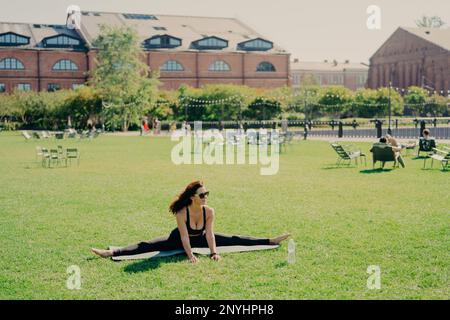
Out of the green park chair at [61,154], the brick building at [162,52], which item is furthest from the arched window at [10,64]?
the green park chair at [61,154]

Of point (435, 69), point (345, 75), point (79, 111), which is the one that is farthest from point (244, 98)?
point (345, 75)

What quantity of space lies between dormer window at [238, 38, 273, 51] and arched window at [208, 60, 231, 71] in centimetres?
264

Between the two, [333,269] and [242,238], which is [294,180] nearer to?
[242,238]

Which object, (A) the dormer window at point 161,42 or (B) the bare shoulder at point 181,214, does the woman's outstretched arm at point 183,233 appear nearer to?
(B) the bare shoulder at point 181,214

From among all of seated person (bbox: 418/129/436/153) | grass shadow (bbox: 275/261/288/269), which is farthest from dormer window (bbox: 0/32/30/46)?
grass shadow (bbox: 275/261/288/269)

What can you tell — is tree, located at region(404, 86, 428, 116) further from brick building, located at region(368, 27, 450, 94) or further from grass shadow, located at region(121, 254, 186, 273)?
grass shadow, located at region(121, 254, 186, 273)

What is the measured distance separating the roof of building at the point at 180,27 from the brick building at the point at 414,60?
17332mm

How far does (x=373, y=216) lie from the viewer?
1063cm

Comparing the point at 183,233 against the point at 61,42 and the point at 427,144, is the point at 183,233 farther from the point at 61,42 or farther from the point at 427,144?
the point at 61,42

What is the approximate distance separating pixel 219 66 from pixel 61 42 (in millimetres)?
16762

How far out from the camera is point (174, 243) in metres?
8.20

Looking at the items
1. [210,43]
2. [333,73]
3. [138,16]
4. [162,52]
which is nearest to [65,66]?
[162,52]

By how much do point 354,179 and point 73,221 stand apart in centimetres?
797

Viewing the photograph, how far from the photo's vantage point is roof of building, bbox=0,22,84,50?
60.5 metres
